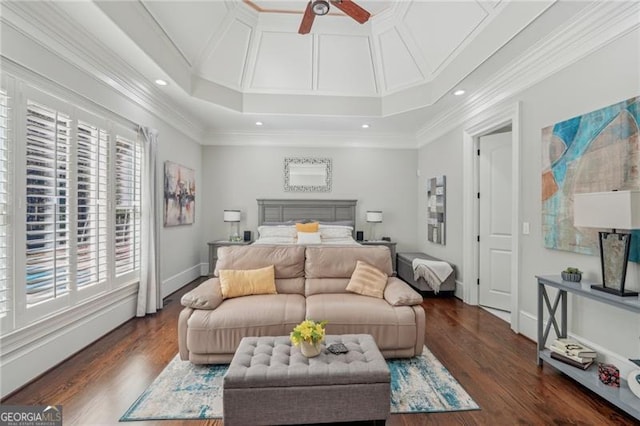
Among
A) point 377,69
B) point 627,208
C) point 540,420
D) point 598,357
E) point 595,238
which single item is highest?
point 377,69

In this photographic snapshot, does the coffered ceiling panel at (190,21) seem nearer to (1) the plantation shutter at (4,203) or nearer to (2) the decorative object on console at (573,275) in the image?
(1) the plantation shutter at (4,203)

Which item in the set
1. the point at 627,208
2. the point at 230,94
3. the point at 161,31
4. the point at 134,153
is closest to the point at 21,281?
the point at 134,153

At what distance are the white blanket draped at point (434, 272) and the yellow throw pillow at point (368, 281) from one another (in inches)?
70.1

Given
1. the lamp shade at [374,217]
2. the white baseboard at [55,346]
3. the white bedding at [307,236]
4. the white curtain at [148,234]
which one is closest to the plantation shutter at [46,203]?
the white baseboard at [55,346]

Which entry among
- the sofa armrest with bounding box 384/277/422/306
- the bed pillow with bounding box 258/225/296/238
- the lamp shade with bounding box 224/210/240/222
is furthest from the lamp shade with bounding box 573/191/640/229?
the lamp shade with bounding box 224/210/240/222

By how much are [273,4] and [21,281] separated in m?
3.85

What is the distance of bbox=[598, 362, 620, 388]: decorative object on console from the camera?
2064mm

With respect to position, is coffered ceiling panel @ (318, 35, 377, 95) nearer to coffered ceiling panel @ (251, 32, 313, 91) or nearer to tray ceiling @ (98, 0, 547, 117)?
tray ceiling @ (98, 0, 547, 117)

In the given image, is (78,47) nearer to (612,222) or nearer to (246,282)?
(246,282)

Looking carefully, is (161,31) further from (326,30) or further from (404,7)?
(404,7)

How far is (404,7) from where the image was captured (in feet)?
12.1

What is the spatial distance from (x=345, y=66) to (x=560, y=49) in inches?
105

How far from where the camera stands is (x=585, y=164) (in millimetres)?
2547

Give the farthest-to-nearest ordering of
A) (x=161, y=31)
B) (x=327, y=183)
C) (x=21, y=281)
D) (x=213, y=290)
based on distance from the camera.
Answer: (x=327, y=183) → (x=161, y=31) → (x=213, y=290) → (x=21, y=281)
